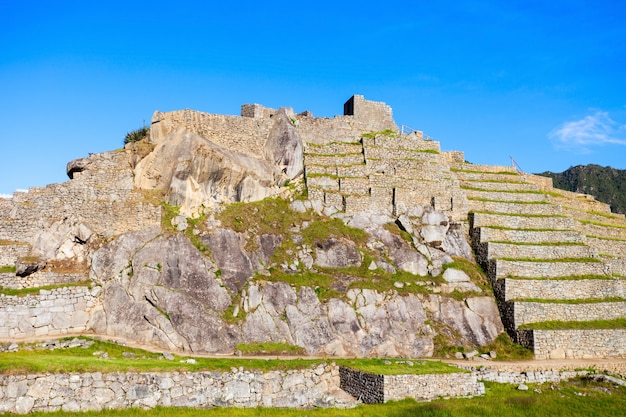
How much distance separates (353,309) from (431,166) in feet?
47.6

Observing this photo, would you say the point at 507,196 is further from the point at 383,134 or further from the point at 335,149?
the point at 335,149

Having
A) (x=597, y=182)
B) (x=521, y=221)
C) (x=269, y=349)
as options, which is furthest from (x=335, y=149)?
(x=597, y=182)

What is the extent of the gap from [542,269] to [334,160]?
50.8 ft

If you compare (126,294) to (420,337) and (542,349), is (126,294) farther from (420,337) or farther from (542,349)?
(542,349)

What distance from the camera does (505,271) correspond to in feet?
114

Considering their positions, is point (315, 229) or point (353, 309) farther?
point (315, 229)

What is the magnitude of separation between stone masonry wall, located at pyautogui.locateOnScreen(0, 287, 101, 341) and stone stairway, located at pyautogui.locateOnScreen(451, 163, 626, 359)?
76.9 feet

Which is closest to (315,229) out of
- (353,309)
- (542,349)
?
(353,309)

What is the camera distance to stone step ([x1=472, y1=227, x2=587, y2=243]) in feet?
122

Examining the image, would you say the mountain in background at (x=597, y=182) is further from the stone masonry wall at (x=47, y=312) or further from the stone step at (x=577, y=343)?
the stone masonry wall at (x=47, y=312)

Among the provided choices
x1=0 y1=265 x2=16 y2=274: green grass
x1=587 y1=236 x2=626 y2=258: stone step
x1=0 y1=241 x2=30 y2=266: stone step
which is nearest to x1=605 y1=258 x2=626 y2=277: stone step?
x1=587 y1=236 x2=626 y2=258: stone step

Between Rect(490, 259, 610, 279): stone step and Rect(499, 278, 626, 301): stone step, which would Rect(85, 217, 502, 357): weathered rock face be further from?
Rect(490, 259, 610, 279): stone step

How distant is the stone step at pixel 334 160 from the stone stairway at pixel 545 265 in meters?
8.63

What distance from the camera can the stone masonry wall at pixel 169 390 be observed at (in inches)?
796
